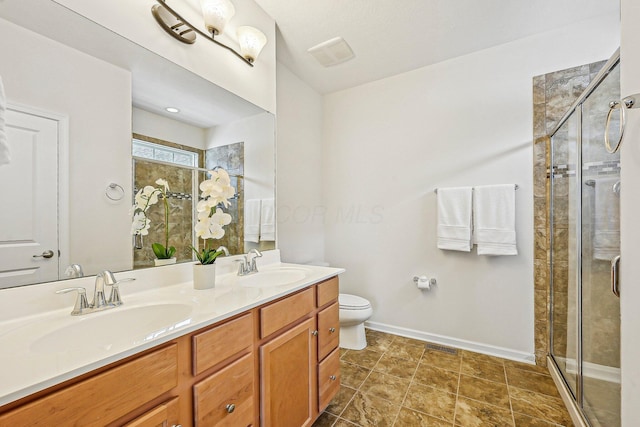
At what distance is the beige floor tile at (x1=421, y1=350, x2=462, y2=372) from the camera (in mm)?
2020

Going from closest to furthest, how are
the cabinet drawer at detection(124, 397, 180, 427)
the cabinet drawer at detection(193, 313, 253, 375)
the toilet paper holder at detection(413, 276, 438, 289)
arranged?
the cabinet drawer at detection(124, 397, 180, 427) → the cabinet drawer at detection(193, 313, 253, 375) → the toilet paper holder at detection(413, 276, 438, 289)

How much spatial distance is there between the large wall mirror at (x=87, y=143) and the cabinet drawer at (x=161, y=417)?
60 centimetres

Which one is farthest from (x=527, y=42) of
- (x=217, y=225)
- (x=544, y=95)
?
(x=217, y=225)

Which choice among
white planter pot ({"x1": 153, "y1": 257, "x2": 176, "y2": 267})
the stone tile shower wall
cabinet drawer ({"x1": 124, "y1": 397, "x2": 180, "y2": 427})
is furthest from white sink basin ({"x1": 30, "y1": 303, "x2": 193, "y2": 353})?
the stone tile shower wall

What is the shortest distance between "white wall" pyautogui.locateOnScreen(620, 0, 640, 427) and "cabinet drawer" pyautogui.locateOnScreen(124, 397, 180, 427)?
4.19 feet

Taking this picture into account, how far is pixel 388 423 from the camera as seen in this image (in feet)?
4.85

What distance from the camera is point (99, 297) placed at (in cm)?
95

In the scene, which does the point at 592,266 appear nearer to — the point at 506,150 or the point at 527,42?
the point at 506,150

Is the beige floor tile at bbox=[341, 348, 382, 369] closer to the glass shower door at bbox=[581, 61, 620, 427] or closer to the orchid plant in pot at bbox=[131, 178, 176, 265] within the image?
the glass shower door at bbox=[581, 61, 620, 427]

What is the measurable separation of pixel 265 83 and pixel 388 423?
2201mm

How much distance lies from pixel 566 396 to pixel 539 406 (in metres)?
0.16

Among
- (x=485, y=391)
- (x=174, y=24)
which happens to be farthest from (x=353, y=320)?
(x=174, y=24)

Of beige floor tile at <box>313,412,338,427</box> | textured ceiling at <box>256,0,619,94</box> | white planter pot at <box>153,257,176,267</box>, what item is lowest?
beige floor tile at <box>313,412,338,427</box>

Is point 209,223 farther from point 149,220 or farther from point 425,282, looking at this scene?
point 425,282
